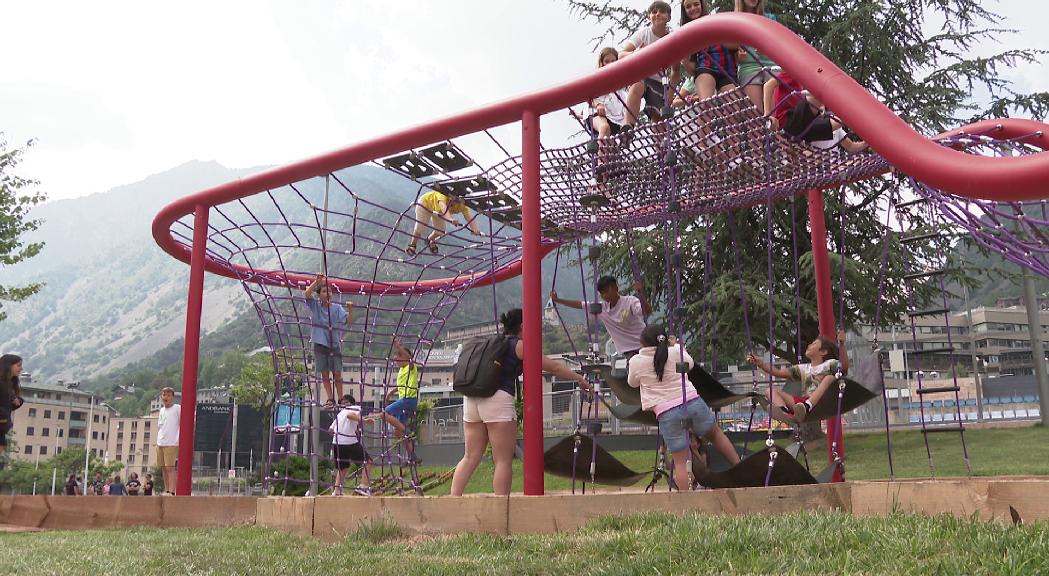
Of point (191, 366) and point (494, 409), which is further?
point (191, 366)

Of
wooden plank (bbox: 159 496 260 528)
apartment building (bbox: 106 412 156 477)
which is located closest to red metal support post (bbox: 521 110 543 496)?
wooden plank (bbox: 159 496 260 528)

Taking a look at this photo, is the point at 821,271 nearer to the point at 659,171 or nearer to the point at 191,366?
the point at 659,171

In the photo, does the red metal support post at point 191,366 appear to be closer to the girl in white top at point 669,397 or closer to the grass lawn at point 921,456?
the girl in white top at point 669,397

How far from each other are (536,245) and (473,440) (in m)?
1.75

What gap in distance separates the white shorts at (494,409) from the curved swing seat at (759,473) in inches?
62.1

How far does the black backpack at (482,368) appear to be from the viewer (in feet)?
21.7

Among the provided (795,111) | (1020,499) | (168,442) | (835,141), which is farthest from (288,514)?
(835,141)

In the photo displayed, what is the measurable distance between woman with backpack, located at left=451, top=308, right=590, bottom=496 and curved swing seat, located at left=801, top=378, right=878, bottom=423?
1.92 m

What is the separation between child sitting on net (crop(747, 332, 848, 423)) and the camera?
22.6ft

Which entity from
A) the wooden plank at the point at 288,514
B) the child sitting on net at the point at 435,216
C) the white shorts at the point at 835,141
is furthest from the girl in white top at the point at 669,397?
the child sitting on net at the point at 435,216

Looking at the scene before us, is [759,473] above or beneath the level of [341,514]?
above

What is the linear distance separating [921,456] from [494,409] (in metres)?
11.2

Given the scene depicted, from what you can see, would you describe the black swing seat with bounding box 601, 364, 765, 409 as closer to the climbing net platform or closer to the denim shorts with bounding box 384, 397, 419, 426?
the climbing net platform

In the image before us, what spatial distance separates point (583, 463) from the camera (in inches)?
315
